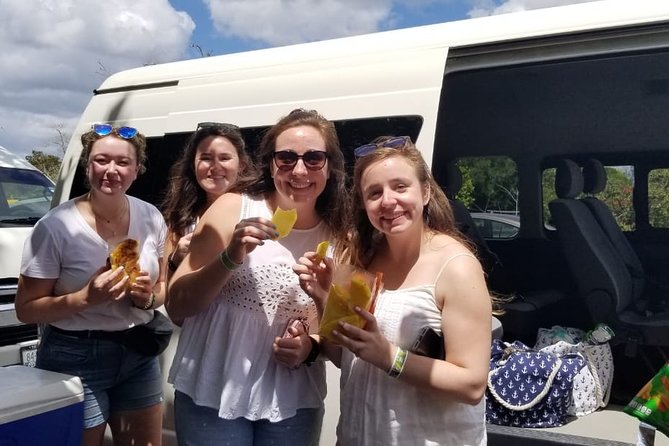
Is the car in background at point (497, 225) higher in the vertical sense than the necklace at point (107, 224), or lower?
higher

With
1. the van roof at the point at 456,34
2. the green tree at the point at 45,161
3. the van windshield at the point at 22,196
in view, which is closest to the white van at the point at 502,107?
the van roof at the point at 456,34

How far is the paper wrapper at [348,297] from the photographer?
1627 millimetres

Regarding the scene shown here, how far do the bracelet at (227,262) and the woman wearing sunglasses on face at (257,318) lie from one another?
22 millimetres

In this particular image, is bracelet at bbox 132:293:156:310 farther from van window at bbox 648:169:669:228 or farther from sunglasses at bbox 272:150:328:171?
van window at bbox 648:169:669:228

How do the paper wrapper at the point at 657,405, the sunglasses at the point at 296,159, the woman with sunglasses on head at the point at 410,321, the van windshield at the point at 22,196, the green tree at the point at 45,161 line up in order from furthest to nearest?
1. the green tree at the point at 45,161
2. the van windshield at the point at 22,196
3. the sunglasses at the point at 296,159
4. the woman with sunglasses on head at the point at 410,321
5. the paper wrapper at the point at 657,405

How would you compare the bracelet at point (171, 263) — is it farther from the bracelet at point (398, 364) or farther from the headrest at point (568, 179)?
the headrest at point (568, 179)

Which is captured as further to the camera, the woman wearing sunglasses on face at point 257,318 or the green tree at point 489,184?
the green tree at point 489,184

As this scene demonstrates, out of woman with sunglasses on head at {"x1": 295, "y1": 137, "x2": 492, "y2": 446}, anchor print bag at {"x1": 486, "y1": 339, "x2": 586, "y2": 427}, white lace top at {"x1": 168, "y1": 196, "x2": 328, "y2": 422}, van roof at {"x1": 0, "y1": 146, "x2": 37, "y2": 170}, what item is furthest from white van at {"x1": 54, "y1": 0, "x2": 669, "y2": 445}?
van roof at {"x1": 0, "y1": 146, "x2": 37, "y2": 170}

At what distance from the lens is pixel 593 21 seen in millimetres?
2342

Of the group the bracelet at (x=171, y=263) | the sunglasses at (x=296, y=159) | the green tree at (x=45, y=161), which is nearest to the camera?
the sunglasses at (x=296, y=159)

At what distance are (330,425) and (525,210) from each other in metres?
2.28

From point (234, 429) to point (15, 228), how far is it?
11.3 feet

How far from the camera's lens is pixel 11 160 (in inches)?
224

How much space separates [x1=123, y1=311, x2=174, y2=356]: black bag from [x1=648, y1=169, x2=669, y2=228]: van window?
3202 millimetres
